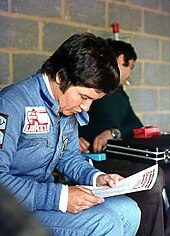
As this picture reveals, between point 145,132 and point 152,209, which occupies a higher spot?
point 145,132

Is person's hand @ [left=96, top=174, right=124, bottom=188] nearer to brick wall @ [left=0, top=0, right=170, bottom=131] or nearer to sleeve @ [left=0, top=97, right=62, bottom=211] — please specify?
sleeve @ [left=0, top=97, right=62, bottom=211]

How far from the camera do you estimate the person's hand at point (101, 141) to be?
216 cm

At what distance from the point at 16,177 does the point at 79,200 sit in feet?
0.69

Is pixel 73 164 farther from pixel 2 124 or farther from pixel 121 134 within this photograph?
pixel 121 134

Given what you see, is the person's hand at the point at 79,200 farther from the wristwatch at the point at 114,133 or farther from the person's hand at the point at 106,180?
the wristwatch at the point at 114,133

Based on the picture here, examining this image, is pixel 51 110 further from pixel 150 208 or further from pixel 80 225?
pixel 150 208

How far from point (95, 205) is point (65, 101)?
37cm

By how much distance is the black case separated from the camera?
1911mm

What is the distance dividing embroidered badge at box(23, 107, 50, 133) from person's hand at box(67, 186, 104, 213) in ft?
0.77

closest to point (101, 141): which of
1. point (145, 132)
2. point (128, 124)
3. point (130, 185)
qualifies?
point (145, 132)

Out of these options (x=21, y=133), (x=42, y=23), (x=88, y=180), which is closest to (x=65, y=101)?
(x=21, y=133)

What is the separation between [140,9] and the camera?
3084mm

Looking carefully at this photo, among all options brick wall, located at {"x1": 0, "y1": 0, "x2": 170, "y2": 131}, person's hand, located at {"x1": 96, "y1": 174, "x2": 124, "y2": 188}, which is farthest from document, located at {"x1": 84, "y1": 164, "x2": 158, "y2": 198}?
brick wall, located at {"x1": 0, "y1": 0, "x2": 170, "y2": 131}

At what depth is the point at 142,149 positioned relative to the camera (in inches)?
76.9
